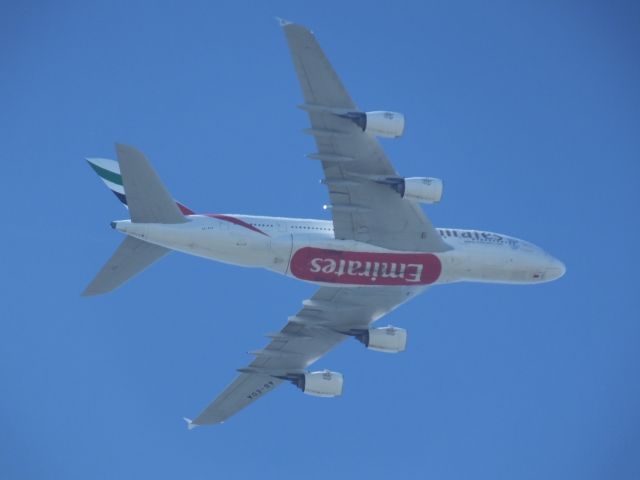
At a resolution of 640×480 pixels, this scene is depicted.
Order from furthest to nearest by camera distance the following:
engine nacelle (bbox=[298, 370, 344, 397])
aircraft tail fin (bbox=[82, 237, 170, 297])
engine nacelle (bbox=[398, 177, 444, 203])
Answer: engine nacelle (bbox=[298, 370, 344, 397])
engine nacelle (bbox=[398, 177, 444, 203])
aircraft tail fin (bbox=[82, 237, 170, 297])

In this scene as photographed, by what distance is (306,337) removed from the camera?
190 feet

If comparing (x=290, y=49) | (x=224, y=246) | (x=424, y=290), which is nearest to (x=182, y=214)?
(x=224, y=246)

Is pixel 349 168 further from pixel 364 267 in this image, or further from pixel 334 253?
pixel 364 267

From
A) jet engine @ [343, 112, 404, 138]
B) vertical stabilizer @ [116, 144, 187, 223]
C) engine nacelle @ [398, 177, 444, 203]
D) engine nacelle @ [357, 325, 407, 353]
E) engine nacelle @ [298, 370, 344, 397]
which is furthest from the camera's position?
engine nacelle @ [298, 370, 344, 397]

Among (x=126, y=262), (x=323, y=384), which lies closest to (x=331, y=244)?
(x=323, y=384)

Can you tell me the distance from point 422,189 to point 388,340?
9.05 meters

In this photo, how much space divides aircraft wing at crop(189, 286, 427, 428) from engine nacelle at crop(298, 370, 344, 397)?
97 centimetres

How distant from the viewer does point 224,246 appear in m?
50.8

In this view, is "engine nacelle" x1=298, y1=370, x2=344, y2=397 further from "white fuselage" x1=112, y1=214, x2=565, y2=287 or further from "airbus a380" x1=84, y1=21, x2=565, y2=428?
"white fuselage" x1=112, y1=214, x2=565, y2=287

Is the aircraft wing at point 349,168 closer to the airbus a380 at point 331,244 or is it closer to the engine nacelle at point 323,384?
the airbus a380 at point 331,244

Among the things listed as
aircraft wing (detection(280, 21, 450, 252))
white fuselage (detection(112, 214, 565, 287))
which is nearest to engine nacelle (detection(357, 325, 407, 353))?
white fuselage (detection(112, 214, 565, 287))

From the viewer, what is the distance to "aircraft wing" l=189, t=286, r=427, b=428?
55781 mm

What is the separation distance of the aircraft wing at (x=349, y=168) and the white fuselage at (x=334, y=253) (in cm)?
74

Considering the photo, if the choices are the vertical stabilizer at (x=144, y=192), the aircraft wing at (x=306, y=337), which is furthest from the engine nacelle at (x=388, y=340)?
the vertical stabilizer at (x=144, y=192)
